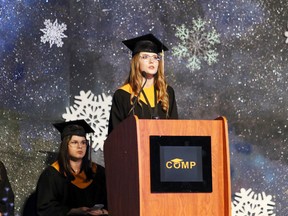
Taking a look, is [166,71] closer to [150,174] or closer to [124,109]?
[124,109]

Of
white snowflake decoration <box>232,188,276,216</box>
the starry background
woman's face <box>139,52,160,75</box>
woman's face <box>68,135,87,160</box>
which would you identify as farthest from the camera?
white snowflake decoration <box>232,188,276,216</box>

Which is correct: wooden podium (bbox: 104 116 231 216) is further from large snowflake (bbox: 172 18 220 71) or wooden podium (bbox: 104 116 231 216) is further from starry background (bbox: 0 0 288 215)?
large snowflake (bbox: 172 18 220 71)

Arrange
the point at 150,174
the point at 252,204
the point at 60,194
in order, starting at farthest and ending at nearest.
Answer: the point at 252,204, the point at 60,194, the point at 150,174

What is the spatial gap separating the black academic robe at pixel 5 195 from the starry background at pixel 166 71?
8.2 inches

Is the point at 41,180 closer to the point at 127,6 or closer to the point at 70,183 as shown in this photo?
the point at 70,183

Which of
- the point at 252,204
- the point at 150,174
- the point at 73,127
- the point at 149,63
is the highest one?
the point at 149,63

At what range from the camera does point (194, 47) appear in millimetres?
6340

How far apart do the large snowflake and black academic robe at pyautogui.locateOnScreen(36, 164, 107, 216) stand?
4.50 feet

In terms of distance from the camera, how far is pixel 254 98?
6336 millimetres

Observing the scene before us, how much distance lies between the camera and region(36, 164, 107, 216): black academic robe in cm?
545

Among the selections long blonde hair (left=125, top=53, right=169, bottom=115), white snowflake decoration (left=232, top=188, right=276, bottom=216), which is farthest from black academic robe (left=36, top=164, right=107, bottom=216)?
long blonde hair (left=125, top=53, right=169, bottom=115)

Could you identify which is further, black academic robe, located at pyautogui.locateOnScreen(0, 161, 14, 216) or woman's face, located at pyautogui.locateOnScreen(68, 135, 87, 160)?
black academic robe, located at pyautogui.locateOnScreen(0, 161, 14, 216)

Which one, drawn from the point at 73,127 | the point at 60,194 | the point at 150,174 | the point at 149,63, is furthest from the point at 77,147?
the point at 150,174

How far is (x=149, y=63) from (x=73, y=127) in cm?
137
